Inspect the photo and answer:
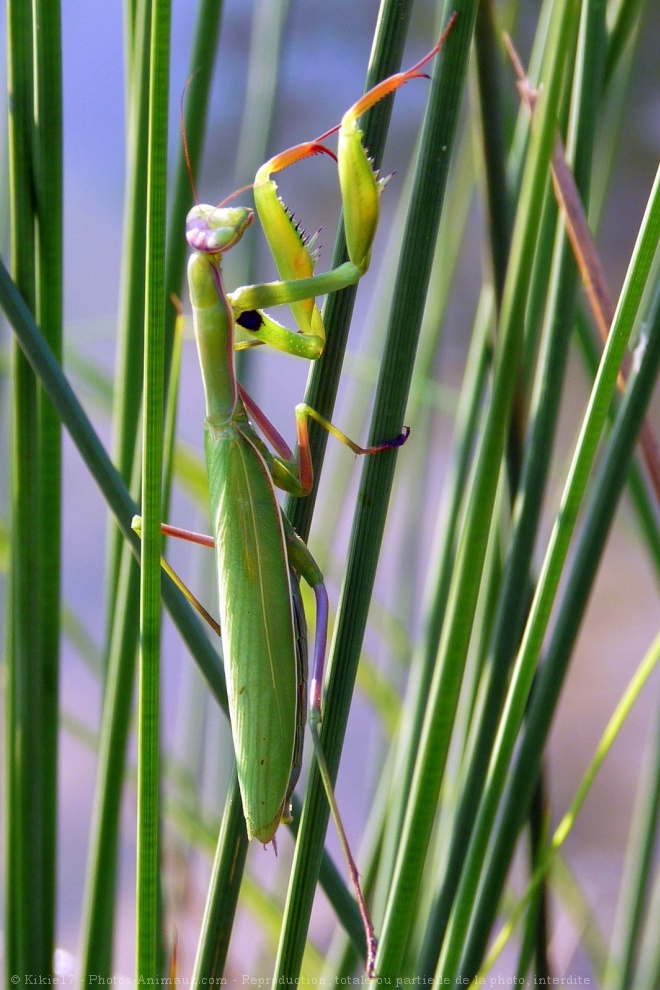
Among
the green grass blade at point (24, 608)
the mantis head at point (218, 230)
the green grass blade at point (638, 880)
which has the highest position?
the mantis head at point (218, 230)

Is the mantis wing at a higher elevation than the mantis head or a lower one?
lower

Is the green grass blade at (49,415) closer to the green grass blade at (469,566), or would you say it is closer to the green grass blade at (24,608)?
the green grass blade at (24,608)

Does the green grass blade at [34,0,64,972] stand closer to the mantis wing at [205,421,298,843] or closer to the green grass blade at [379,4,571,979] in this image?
the mantis wing at [205,421,298,843]

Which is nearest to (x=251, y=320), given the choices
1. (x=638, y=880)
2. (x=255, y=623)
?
(x=255, y=623)

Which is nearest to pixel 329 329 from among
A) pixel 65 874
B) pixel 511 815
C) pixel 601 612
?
pixel 511 815

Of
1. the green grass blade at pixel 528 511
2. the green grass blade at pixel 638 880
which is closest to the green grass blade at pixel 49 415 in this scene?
the green grass blade at pixel 528 511

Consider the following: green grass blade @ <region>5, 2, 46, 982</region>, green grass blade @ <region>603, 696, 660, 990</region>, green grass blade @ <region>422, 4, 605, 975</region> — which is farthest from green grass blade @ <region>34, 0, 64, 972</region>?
green grass blade @ <region>603, 696, 660, 990</region>

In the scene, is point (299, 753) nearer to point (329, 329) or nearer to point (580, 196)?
point (329, 329)

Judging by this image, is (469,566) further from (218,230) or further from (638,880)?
(638,880)
